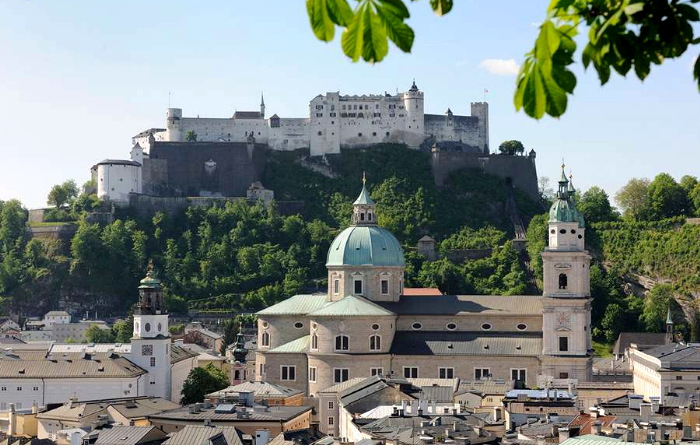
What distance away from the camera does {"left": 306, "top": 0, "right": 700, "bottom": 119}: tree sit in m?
5.41

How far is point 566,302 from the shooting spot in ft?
218

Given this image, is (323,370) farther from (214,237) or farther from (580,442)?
(214,237)

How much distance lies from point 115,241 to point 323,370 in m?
53.8

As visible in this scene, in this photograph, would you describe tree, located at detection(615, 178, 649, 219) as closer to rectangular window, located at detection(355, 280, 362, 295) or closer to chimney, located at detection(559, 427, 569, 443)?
rectangular window, located at detection(355, 280, 362, 295)

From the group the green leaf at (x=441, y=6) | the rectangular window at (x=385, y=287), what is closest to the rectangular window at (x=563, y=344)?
the rectangular window at (x=385, y=287)

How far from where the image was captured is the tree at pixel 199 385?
226 feet

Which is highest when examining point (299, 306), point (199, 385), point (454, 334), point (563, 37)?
point (563, 37)

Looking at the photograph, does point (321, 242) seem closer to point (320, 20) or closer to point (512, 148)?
point (512, 148)

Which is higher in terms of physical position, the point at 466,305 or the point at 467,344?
the point at 466,305

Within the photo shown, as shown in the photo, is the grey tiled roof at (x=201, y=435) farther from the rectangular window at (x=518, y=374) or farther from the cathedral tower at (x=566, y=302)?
the cathedral tower at (x=566, y=302)

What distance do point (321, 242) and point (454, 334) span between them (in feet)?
151

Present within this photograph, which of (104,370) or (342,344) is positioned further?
(104,370)

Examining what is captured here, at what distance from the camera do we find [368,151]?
123m

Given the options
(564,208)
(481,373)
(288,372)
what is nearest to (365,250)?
(288,372)
